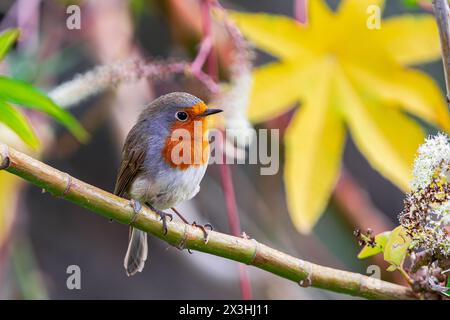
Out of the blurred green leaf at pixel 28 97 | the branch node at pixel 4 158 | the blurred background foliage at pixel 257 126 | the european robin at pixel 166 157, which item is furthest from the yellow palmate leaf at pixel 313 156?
the branch node at pixel 4 158

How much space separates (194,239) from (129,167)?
→ 56 centimetres

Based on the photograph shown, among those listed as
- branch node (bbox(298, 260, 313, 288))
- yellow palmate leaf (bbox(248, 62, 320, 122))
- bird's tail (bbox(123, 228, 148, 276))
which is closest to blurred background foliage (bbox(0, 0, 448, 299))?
yellow palmate leaf (bbox(248, 62, 320, 122))

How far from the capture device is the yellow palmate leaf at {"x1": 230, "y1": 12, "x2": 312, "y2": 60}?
175 centimetres

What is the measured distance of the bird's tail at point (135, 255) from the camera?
1.51m

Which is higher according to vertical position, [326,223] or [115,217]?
[326,223]

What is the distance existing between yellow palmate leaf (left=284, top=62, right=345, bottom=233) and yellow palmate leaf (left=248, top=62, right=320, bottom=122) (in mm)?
35

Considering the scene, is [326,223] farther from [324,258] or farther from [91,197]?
[91,197]

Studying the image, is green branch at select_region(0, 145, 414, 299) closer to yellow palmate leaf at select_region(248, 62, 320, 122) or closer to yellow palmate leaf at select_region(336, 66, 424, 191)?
yellow palmate leaf at select_region(336, 66, 424, 191)

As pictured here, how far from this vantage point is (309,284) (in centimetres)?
112

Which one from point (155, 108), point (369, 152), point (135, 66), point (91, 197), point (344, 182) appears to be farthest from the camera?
point (344, 182)

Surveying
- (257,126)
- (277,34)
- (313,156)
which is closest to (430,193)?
(313,156)

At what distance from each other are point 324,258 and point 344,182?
338 mm
